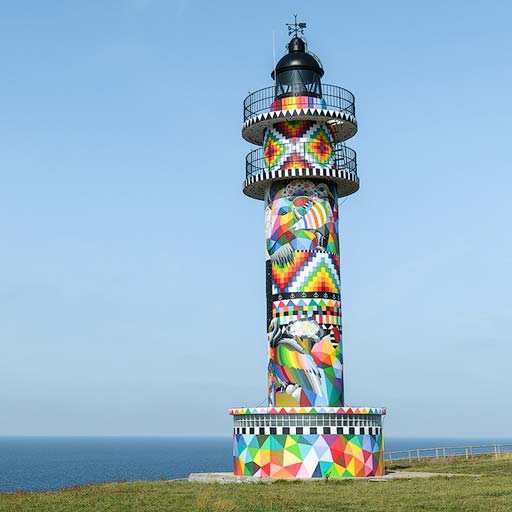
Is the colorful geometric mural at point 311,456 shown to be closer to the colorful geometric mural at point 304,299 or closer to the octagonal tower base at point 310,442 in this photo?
the octagonal tower base at point 310,442

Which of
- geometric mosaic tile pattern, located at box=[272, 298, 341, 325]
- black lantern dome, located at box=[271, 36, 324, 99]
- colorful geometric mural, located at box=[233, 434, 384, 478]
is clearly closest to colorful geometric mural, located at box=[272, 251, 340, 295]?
geometric mosaic tile pattern, located at box=[272, 298, 341, 325]

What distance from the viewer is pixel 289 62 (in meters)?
47.6

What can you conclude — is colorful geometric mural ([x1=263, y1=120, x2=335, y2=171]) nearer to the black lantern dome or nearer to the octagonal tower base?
the black lantern dome

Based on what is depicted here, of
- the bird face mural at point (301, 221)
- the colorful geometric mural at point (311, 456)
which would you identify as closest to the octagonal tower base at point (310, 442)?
the colorful geometric mural at point (311, 456)

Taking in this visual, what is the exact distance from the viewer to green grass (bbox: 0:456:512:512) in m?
26.9

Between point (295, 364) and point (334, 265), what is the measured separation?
565 centimetres

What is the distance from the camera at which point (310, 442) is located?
40438mm

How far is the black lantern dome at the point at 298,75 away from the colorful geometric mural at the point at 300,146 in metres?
2.08

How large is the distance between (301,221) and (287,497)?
17.7 meters

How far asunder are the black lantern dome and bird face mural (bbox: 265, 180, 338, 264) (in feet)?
18.1

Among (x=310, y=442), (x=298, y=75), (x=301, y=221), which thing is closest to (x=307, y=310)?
(x=301, y=221)

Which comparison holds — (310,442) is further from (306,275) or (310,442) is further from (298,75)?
(298,75)

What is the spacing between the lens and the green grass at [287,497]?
26938mm

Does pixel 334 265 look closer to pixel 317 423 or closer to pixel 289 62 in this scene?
pixel 317 423
